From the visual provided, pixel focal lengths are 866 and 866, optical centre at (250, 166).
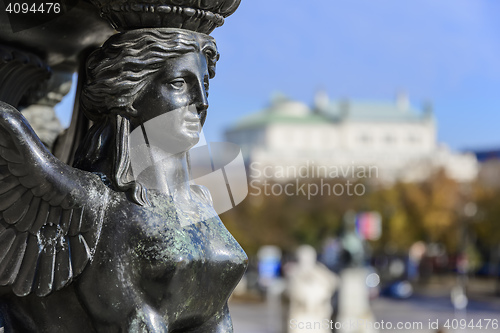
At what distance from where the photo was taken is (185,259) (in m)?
2.09

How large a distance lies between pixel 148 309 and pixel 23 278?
0.99ft

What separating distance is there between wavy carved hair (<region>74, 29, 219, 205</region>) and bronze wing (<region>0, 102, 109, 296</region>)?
124mm

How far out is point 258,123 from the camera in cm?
7381

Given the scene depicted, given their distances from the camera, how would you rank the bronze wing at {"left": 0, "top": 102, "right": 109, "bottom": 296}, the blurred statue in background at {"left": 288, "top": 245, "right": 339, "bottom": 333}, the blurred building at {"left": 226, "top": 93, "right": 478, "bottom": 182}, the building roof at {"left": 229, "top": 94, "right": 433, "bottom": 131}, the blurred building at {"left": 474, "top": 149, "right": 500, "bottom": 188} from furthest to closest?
the building roof at {"left": 229, "top": 94, "right": 433, "bottom": 131}
the blurred building at {"left": 226, "top": 93, "right": 478, "bottom": 182}
the blurred building at {"left": 474, "top": 149, "right": 500, "bottom": 188}
the blurred statue in background at {"left": 288, "top": 245, "right": 339, "bottom": 333}
the bronze wing at {"left": 0, "top": 102, "right": 109, "bottom": 296}

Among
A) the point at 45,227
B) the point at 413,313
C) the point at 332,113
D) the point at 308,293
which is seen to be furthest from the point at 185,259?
the point at 332,113

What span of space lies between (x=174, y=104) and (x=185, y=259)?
0.39 m

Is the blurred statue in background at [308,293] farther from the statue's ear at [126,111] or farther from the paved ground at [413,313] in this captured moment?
the statue's ear at [126,111]

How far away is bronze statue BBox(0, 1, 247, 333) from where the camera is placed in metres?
2.00

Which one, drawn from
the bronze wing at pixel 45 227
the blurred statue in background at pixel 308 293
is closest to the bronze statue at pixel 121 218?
the bronze wing at pixel 45 227

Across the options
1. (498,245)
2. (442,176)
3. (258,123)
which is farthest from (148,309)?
(258,123)

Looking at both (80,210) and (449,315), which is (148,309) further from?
(449,315)

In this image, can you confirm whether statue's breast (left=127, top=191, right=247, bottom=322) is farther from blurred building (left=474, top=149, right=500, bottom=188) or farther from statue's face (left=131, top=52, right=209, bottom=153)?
blurred building (left=474, top=149, right=500, bottom=188)

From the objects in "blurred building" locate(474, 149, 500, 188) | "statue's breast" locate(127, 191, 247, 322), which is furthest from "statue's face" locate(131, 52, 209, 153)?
"blurred building" locate(474, 149, 500, 188)

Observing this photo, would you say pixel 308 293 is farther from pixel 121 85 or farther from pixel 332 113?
pixel 332 113
